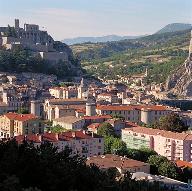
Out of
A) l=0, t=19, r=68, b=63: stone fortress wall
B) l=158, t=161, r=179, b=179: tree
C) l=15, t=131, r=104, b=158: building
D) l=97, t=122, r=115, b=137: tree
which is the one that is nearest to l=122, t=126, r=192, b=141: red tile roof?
l=97, t=122, r=115, b=137: tree

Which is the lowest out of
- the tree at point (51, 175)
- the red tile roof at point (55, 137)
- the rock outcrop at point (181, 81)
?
Answer: the rock outcrop at point (181, 81)

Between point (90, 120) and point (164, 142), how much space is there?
27.3ft

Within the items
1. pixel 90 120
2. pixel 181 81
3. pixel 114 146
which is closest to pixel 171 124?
pixel 90 120

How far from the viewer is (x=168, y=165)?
973 inches

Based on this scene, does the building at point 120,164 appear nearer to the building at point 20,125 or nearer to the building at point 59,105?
the building at point 20,125

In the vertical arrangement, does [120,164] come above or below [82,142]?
above

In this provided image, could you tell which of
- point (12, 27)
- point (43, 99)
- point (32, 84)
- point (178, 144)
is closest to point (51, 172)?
point (178, 144)

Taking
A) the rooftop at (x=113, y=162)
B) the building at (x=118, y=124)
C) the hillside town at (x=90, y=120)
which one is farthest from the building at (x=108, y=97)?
the rooftop at (x=113, y=162)

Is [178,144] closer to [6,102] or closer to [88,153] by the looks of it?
[88,153]

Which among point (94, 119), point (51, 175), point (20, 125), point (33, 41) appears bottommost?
point (94, 119)

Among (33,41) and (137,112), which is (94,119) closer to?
(137,112)

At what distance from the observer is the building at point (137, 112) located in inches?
1742

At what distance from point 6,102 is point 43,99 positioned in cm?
407

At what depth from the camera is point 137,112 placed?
4512 centimetres
